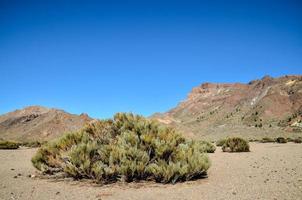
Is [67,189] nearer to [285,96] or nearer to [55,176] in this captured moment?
[55,176]

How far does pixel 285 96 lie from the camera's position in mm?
97125

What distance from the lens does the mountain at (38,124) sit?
203 ft

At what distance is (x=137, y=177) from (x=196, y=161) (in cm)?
186

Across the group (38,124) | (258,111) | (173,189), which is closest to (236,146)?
(173,189)

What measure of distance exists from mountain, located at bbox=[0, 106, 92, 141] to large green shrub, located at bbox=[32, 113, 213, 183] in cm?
4081

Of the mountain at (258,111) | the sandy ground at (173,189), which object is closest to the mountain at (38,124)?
the mountain at (258,111)

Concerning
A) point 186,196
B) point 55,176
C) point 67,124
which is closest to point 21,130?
point 67,124

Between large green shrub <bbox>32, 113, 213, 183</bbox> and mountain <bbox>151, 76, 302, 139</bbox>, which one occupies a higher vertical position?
mountain <bbox>151, 76, 302, 139</bbox>

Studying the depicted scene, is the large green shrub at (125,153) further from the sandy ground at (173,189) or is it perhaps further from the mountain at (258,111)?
the mountain at (258,111)

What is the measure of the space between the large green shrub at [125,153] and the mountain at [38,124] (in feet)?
134

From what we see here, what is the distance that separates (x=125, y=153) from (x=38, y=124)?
211 feet

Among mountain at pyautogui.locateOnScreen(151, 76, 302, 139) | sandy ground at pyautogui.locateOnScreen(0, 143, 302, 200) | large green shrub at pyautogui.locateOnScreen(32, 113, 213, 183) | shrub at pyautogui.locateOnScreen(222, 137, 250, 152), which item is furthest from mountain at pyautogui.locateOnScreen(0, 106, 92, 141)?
sandy ground at pyautogui.locateOnScreen(0, 143, 302, 200)

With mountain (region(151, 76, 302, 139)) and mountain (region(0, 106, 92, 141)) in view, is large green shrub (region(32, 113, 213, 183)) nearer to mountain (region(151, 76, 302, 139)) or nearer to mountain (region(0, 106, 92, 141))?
mountain (region(0, 106, 92, 141))

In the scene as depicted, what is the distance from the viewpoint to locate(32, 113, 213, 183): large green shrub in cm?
984
